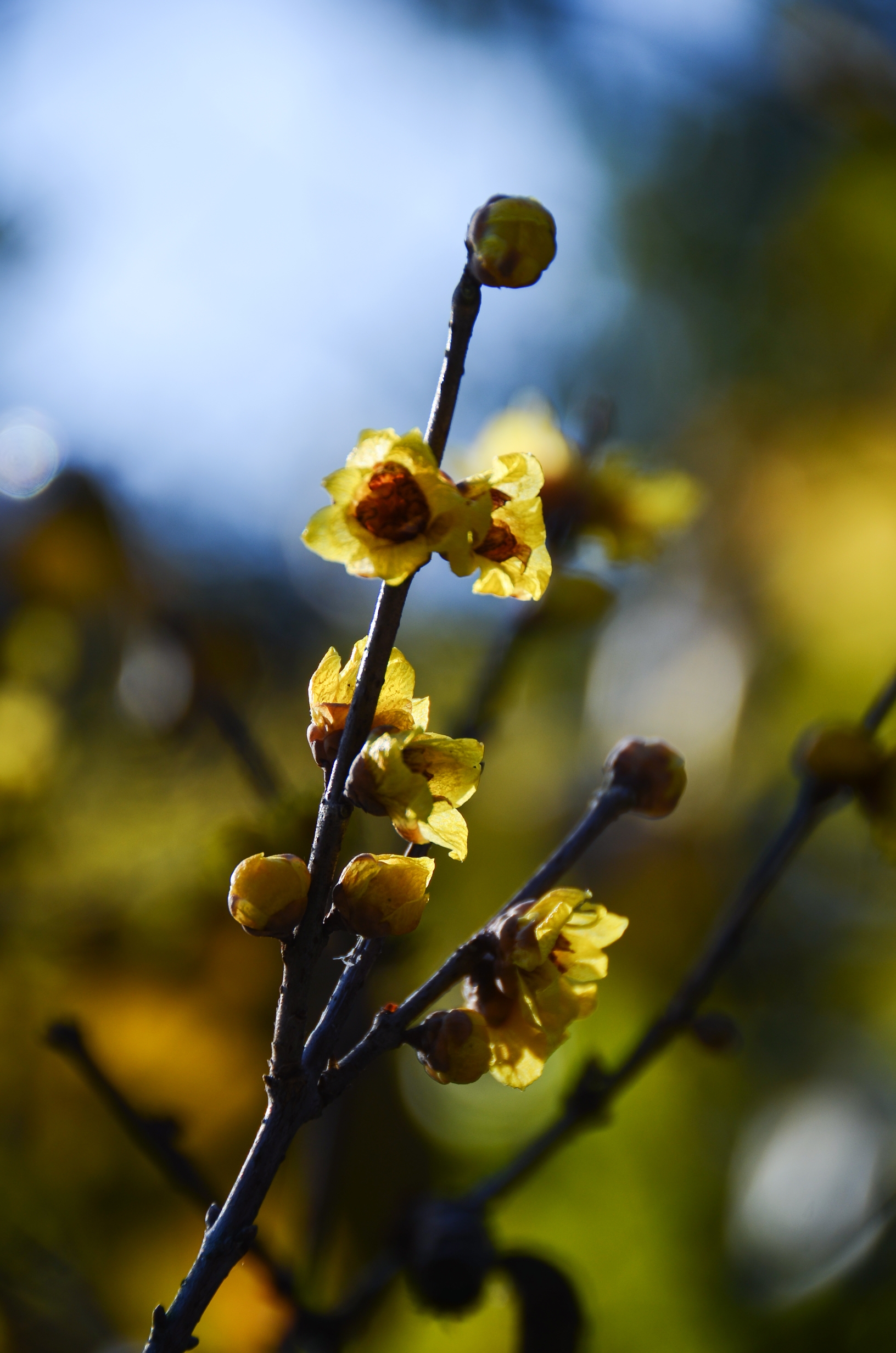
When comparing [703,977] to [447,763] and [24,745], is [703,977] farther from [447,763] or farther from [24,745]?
[24,745]

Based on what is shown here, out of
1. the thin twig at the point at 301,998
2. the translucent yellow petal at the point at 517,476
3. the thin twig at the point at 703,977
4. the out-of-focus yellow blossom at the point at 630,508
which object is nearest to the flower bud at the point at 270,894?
the thin twig at the point at 301,998

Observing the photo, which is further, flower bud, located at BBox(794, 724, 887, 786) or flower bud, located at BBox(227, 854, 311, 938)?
flower bud, located at BBox(794, 724, 887, 786)

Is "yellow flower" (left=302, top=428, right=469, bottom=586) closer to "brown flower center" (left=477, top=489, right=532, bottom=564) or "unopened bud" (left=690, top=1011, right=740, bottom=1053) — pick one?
"brown flower center" (left=477, top=489, right=532, bottom=564)

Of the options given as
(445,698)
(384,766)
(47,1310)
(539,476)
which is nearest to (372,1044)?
(384,766)

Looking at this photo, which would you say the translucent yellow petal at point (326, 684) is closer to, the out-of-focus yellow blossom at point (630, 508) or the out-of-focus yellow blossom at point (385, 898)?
the out-of-focus yellow blossom at point (385, 898)

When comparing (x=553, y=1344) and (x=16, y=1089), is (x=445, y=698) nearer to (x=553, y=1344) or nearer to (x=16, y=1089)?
(x=16, y=1089)

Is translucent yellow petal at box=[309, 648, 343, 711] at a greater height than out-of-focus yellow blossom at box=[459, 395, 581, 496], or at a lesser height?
lesser

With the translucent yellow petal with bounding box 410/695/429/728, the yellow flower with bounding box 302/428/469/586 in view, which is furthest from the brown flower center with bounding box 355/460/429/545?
the translucent yellow petal with bounding box 410/695/429/728
